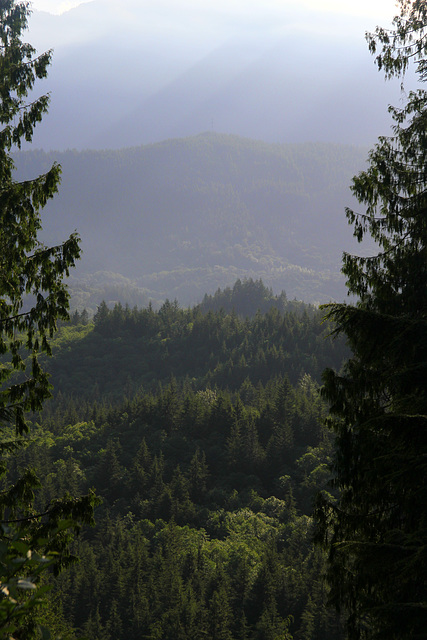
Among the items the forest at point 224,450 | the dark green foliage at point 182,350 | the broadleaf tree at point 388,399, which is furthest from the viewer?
the dark green foliage at point 182,350

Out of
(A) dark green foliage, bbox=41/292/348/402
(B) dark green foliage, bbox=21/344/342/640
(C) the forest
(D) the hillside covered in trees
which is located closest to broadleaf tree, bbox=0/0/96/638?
(C) the forest

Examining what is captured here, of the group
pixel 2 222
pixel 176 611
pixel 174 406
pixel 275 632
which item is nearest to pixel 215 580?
pixel 176 611

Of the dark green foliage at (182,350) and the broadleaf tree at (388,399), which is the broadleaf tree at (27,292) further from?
the dark green foliage at (182,350)

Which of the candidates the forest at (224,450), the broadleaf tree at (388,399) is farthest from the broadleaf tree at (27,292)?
the broadleaf tree at (388,399)

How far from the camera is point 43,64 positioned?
39.9 feet

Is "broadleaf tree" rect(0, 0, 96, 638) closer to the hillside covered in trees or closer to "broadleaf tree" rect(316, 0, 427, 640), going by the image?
"broadleaf tree" rect(316, 0, 427, 640)

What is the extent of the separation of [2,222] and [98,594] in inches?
2030

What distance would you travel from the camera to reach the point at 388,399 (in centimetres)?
1040

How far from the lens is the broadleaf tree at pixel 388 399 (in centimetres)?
782

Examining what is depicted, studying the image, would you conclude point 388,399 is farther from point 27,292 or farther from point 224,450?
point 224,450

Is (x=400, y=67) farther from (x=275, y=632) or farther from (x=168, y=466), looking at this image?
(x=168, y=466)

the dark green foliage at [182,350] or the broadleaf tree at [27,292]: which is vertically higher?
the broadleaf tree at [27,292]

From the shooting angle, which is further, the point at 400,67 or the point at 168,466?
the point at 168,466

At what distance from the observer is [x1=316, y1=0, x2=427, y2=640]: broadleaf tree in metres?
7.82
